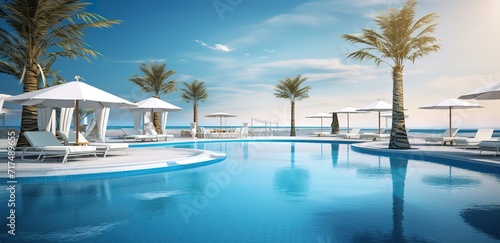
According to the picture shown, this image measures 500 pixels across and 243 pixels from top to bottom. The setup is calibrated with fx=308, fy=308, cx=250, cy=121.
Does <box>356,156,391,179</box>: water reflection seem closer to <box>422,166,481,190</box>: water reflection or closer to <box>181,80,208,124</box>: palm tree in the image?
<box>422,166,481,190</box>: water reflection

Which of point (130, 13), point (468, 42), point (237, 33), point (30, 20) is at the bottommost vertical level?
point (30, 20)

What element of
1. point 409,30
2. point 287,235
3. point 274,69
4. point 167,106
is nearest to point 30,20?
point 167,106

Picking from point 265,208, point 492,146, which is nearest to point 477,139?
point 492,146

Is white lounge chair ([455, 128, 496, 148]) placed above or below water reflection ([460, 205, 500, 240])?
above

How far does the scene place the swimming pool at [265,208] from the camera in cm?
396

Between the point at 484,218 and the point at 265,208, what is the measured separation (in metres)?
3.33

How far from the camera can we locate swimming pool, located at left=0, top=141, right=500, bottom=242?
3965 mm

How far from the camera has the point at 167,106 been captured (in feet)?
63.2

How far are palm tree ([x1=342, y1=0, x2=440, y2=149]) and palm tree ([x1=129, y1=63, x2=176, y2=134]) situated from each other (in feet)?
55.1

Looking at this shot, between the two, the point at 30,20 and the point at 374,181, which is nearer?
the point at 374,181

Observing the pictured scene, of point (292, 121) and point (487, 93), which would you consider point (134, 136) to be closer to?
point (292, 121)

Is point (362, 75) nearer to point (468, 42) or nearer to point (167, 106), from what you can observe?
point (468, 42)

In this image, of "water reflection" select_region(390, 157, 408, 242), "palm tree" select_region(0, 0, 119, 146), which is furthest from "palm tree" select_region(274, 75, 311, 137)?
"palm tree" select_region(0, 0, 119, 146)

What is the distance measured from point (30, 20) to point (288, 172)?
33.2 ft
